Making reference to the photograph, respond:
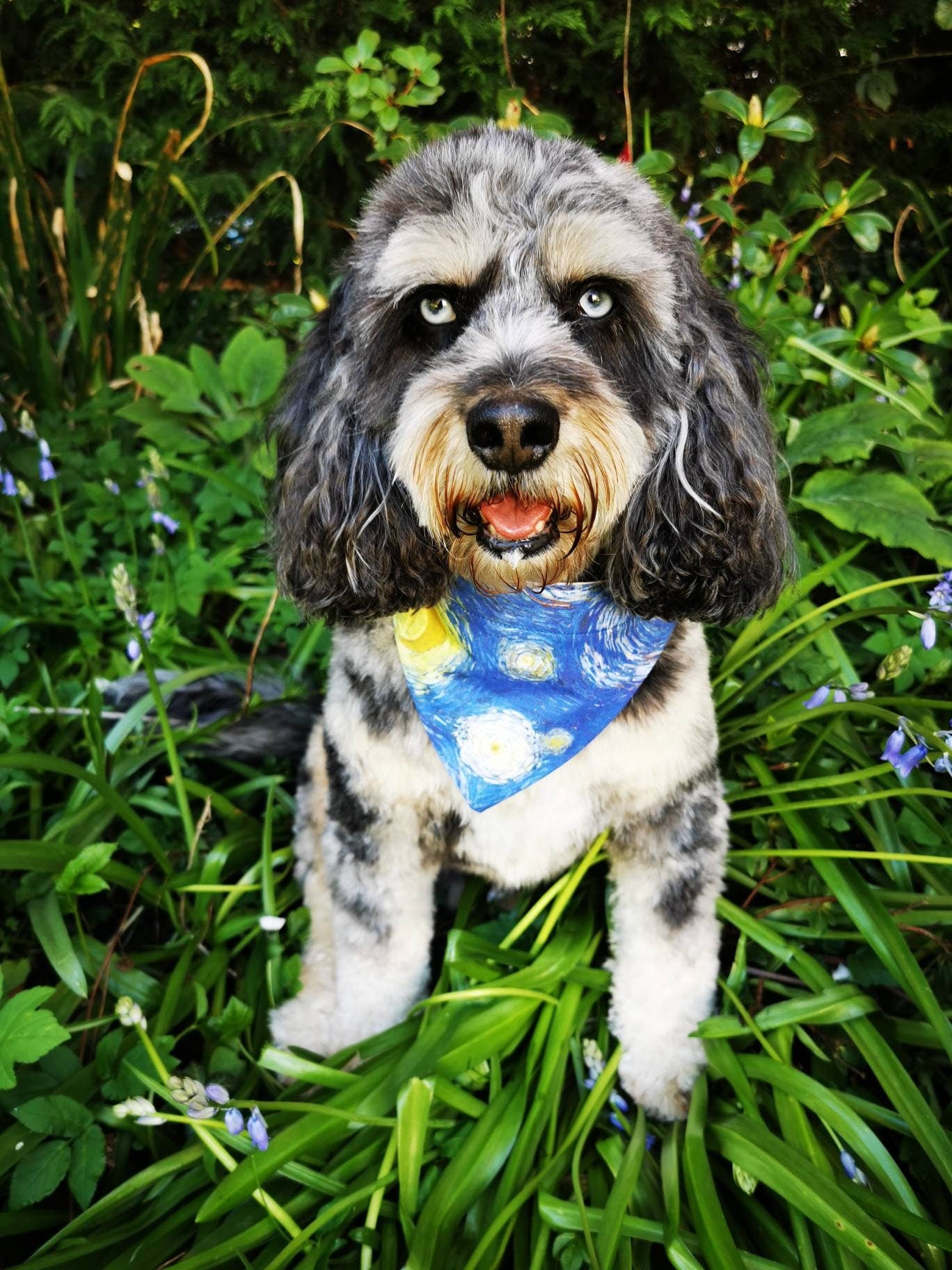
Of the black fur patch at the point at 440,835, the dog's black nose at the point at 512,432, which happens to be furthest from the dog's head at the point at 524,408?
the black fur patch at the point at 440,835

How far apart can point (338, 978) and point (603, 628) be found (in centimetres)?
107

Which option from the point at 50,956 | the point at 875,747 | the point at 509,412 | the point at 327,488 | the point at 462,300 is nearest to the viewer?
the point at 509,412

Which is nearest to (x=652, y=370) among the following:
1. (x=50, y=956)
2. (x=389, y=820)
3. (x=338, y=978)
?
(x=389, y=820)

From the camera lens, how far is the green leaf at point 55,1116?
1.80m

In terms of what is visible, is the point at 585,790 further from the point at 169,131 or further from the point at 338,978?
the point at 169,131

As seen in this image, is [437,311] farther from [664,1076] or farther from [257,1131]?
[664,1076]

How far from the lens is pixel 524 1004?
2051 millimetres

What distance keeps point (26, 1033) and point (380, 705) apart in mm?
873

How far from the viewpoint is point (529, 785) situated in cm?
188

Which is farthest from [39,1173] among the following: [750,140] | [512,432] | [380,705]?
[750,140]

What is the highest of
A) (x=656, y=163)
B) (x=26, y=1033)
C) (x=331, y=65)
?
(x=331, y=65)

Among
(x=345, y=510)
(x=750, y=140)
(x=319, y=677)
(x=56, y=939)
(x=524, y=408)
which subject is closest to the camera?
(x=524, y=408)

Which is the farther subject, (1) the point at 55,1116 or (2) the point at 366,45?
(2) the point at 366,45

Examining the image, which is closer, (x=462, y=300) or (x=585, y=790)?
(x=462, y=300)
